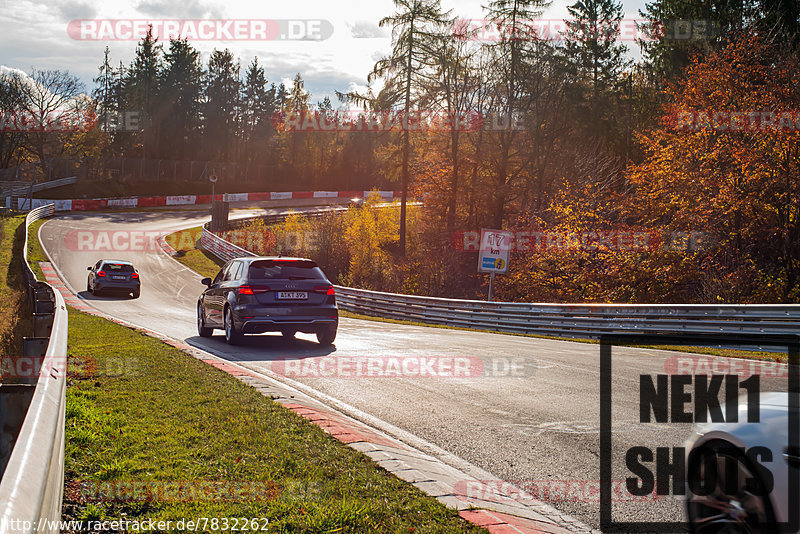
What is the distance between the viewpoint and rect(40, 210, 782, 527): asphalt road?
17.6ft

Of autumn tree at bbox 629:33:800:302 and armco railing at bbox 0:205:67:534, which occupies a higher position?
autumn tree at bbox 629:33:800:302

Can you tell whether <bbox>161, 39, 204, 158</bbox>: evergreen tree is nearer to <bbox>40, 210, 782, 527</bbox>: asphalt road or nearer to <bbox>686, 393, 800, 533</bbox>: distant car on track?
<bbox>40, 210, 782, 527</bbox>: asphalt road

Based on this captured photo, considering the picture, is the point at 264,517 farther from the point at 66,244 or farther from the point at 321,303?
the point at 66,244

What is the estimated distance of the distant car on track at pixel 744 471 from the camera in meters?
3.11

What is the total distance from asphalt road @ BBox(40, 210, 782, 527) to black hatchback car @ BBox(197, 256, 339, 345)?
0.45 m

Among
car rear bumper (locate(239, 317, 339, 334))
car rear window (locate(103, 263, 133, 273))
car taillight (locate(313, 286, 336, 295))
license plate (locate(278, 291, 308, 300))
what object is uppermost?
car taillight (locate(313, 286, 336, 295))

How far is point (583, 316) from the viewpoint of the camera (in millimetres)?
19094

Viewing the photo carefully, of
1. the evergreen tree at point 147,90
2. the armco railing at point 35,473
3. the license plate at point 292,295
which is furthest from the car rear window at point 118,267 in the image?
the evergreen tree at point 147,90

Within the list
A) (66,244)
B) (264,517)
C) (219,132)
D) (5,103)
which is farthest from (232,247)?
(219,132)

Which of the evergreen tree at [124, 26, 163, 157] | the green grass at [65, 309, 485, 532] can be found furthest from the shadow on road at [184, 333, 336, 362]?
the evergreen tree at [124, 26, 163, 157]

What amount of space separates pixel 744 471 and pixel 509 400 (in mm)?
4749

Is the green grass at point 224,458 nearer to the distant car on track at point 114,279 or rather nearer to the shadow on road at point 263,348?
the shadow on road at point 263,348

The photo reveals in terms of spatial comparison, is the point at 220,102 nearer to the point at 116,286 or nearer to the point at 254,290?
the point at 116,286

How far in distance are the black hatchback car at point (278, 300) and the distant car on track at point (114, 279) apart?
17.2m
